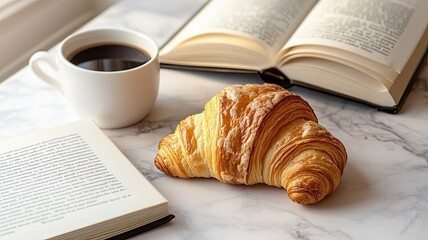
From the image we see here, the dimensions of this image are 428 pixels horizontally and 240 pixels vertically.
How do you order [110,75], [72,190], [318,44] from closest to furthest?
1. [72,190]
2. [110,75]
3. [318,44]

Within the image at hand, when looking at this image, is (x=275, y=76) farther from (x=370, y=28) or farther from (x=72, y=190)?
(x=72, y=190)

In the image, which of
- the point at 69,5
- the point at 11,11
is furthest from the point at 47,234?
the point at 69,5

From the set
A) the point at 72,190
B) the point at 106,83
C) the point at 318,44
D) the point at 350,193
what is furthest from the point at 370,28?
the point at 72,190

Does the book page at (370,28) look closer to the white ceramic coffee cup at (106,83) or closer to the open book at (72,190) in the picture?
the white ceramic coffee cup at (106,83)

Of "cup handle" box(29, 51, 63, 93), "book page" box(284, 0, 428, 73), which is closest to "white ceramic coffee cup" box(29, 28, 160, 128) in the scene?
"cup handle" box(29, 51, 63, 93)

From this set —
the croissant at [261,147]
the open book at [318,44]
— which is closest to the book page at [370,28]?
the open book at [318,44]

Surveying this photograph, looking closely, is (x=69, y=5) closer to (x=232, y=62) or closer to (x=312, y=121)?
(x=232, y=62)
